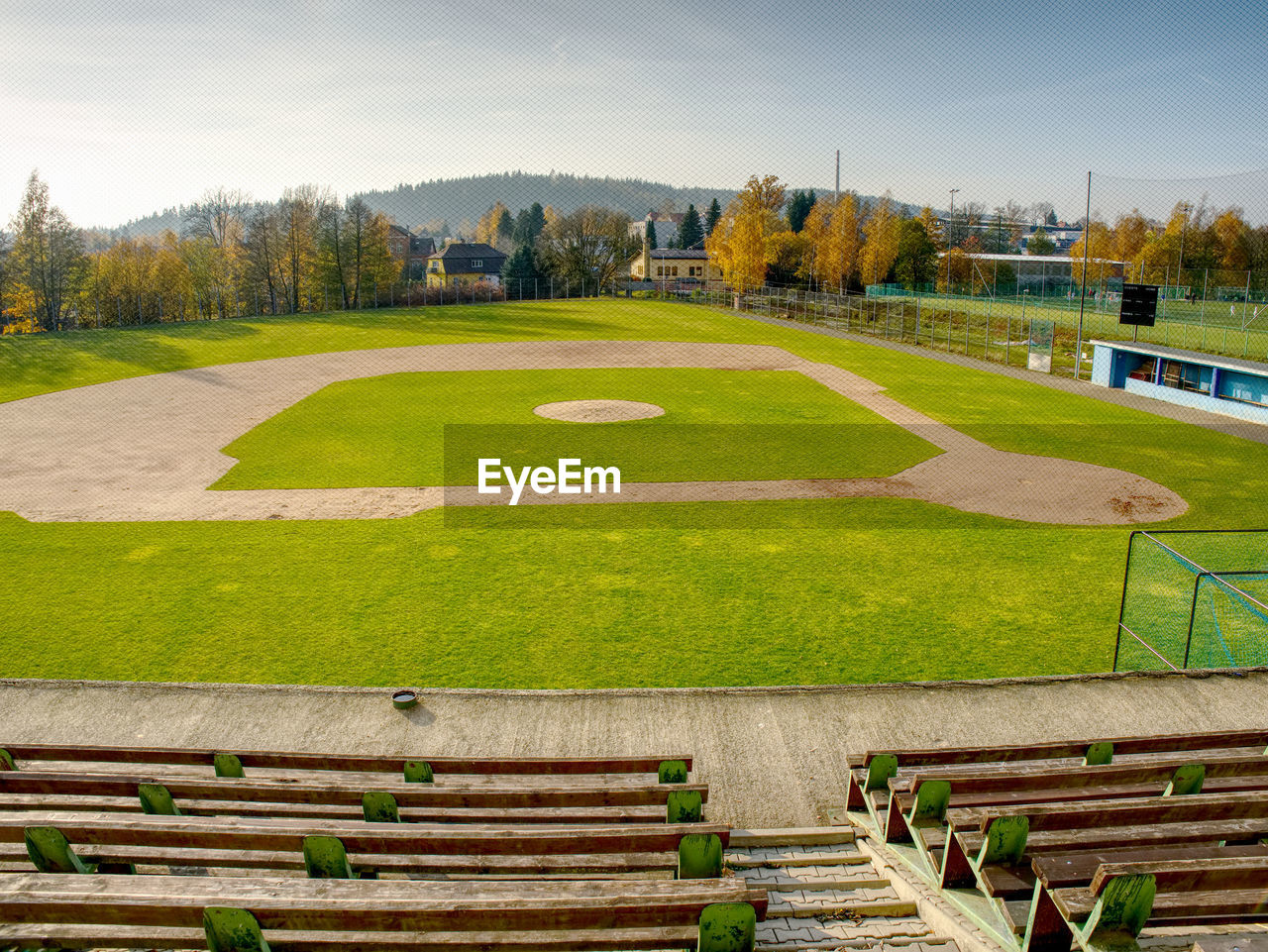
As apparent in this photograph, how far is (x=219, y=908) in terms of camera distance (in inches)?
157

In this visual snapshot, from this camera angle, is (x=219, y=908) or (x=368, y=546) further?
(x=368, y=546)

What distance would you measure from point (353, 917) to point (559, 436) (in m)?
20.3

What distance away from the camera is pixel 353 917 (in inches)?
167

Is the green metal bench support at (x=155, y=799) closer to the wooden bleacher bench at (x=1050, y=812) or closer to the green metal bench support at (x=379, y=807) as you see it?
the green metal bench support at (x=379, y=807)

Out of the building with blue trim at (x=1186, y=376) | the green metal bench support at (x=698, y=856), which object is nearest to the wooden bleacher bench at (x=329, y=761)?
the green metal bench support at (x=698, y=856)

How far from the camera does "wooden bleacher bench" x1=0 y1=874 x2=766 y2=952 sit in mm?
4129

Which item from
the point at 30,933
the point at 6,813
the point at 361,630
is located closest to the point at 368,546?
the point at 361,630

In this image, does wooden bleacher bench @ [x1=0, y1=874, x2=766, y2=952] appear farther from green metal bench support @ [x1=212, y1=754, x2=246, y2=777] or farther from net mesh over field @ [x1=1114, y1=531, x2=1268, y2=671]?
net mesh over field @ [x1=1114, y1=531, x2=1268, y2=671]

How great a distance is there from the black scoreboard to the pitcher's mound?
16761 millimetres

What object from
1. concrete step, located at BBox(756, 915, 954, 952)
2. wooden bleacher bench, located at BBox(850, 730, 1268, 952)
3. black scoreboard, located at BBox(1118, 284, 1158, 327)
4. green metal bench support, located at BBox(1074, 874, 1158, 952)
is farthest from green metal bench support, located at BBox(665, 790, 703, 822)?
black scoreboard, located at BBox(1118, 284, 1158, 327)

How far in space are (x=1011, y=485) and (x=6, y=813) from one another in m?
18.5

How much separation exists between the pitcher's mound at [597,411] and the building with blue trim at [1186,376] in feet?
57.5

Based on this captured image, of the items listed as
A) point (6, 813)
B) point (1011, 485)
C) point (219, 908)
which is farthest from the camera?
point (1011, 485)

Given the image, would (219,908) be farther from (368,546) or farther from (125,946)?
(368,546)
